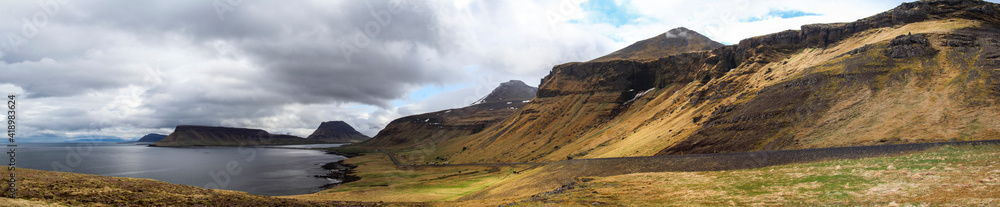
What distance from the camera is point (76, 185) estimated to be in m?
23.5

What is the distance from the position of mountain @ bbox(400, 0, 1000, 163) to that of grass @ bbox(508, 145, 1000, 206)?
13691mm

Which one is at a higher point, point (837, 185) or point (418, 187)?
point (837, 185)

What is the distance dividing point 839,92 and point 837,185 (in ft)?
133

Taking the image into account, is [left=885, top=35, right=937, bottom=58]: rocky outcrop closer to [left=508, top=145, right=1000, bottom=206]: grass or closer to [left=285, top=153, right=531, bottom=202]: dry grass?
[left=508, top=145, right=1000, bottom=206]: grass

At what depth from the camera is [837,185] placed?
86.1 feet

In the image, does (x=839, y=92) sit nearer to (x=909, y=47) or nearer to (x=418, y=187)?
(x=909, y=47)

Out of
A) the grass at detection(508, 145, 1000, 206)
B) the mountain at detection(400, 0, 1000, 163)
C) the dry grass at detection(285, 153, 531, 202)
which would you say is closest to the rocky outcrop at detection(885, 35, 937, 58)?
the mountain at detection(400, 0, 1000, 163)

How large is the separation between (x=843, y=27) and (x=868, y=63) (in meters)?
31.4

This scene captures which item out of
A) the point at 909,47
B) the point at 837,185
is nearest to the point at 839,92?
the point at 909,47

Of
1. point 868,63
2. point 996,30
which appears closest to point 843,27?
point 996,30

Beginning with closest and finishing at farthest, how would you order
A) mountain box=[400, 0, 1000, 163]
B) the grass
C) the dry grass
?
the grass, mountain box=[400, 0, 1000, 163], the dry grass

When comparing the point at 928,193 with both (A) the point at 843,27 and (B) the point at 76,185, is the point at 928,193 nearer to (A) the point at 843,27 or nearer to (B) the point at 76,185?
(B) the point at 76,185

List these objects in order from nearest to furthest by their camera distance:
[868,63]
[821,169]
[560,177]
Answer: [821,169], [560,177], [868,63]

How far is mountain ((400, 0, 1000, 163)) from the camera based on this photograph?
4397 centimetres
